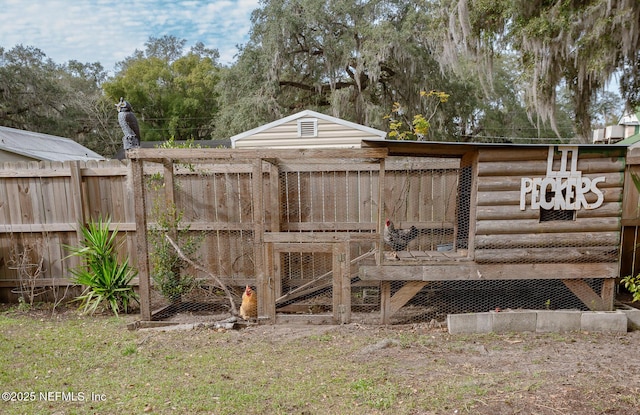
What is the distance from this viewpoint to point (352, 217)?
5.29 metres

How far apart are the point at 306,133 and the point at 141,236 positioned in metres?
6.03

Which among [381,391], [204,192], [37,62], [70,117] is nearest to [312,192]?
[204,192]

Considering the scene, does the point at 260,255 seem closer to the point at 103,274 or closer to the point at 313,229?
the point at 313,229

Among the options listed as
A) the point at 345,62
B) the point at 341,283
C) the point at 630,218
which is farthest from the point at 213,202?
the point at 345,62

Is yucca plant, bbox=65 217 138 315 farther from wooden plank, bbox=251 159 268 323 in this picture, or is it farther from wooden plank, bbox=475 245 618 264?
wooden plank, bbox=475 245 618 264

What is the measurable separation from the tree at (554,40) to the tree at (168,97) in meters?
20.7

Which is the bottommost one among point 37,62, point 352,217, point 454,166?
point 352,217

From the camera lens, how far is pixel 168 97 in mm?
27969

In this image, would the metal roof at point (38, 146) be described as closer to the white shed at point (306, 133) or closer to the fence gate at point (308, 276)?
the white shed at point (306, 133)

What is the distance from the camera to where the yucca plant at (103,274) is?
15.8ft

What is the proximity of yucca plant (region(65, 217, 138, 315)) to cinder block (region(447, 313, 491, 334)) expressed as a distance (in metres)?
3.86

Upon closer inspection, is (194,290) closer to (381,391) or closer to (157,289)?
(157,289)

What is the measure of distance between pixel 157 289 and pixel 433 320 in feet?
11.1

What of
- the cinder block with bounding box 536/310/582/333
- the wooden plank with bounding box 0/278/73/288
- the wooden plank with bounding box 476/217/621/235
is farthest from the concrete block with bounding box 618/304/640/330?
the wooden plank with bounding box 0/278/73/288
